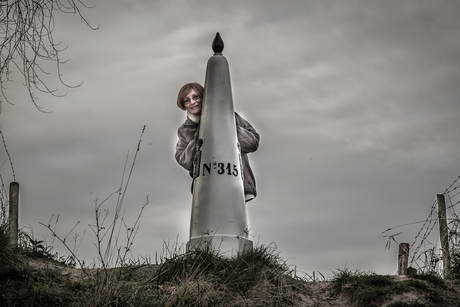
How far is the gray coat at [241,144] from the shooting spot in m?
6.99

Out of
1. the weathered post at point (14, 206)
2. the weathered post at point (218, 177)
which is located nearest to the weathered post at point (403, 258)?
the weathered post at point (218, 177)

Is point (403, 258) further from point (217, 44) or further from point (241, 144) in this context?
point (217, 44)

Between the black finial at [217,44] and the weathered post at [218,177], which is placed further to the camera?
the black finial at [217,44]

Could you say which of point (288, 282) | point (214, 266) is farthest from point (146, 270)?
point (288, 282)

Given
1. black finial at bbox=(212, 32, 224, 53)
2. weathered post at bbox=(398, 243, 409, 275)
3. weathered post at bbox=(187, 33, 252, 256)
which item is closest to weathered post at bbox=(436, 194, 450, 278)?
weathered post at bbox=(398, 243, 409, 275)

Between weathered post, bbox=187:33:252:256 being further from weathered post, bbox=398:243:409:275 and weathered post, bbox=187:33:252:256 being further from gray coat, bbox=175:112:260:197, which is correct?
weathered post, bbox=398:243:409:275

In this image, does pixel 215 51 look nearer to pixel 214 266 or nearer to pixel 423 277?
pixel 214 266

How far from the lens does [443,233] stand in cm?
645

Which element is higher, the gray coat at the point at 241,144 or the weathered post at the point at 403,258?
the gray coat at the point at 241,144

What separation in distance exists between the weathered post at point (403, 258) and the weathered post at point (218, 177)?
167cm

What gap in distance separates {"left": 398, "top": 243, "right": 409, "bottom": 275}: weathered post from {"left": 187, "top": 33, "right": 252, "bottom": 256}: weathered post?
1.67 m

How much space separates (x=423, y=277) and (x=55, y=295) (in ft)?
12.0

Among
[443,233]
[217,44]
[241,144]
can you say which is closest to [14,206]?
[241,144]

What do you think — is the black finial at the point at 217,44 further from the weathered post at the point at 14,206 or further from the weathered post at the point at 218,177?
the weathered post at the point at 14,206
